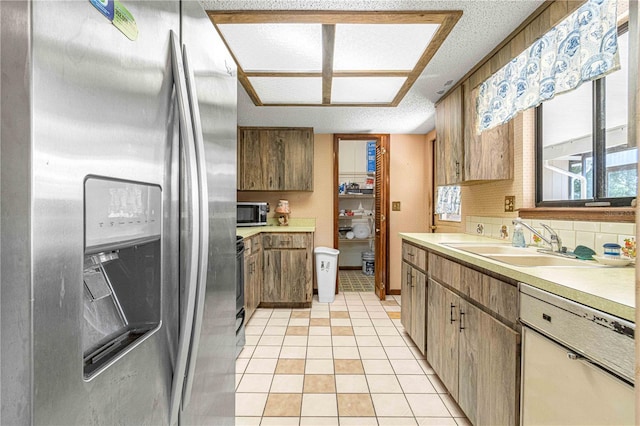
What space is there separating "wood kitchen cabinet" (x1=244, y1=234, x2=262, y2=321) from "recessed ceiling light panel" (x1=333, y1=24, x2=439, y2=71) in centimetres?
173

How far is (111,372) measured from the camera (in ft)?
1.81

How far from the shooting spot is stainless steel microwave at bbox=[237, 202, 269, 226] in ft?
12.0

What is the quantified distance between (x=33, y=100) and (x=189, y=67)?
0.41 meters

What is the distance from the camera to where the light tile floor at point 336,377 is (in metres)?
1.68

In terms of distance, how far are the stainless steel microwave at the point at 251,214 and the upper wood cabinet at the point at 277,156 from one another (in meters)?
0.32

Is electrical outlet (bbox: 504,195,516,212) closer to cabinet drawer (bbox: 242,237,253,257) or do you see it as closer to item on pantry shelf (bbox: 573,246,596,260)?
item on pantry shelf (bbox: 573,246,596,260)

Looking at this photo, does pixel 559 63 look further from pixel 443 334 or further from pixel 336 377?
pixel 336 377

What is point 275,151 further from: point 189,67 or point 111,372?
point 111,372

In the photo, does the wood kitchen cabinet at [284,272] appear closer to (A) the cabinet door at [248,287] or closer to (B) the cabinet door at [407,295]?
(A) the cabinet door at [248,287]

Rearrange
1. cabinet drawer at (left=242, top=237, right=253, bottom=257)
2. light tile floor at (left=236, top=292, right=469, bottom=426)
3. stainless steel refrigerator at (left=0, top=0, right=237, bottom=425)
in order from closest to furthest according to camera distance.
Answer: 1. stainless steel refrigerator at (left=0, top=0, right=237, bottom=425)
2. light tile floor at (left=236, top=292, right=469, bottom=426)
3. cabinet drawer at (left=242, top=237, right=253, bottom=257)

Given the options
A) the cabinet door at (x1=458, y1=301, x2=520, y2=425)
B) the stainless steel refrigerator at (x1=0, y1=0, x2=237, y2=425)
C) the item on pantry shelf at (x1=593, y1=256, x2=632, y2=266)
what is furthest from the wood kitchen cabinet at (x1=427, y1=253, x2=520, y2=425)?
the stainless steel refrigerator at (x1=0, y1=0, x2=237, y2=425)

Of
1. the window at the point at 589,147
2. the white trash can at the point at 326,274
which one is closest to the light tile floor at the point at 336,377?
the white trash can at the point at 326,274

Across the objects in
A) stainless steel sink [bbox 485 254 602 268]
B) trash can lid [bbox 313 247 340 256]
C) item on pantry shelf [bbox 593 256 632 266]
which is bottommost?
trash can lid [bbox 313 247 340 256]

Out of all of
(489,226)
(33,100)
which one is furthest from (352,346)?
(33,100)
